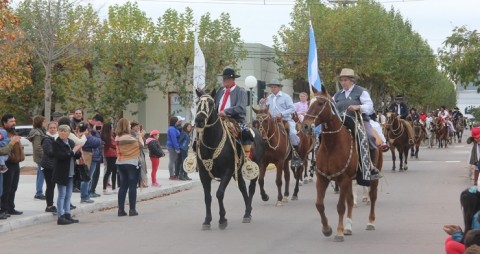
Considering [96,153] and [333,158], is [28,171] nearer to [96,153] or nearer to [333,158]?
[96,153]

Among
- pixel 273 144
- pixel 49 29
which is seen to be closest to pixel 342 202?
pixel 273 144

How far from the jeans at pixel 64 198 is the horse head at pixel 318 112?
203 inches

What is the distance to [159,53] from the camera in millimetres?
50438

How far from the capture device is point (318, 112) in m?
12.2

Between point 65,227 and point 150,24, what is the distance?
125 feet

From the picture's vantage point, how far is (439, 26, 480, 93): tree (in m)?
29.4

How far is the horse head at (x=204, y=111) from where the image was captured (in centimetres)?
1320

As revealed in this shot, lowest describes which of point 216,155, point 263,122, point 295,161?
point 295,161

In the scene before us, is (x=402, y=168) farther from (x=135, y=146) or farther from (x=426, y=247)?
(x=426, y=247)

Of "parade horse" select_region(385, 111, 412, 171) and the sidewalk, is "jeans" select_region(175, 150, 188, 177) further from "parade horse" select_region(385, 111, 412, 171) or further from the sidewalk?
"parade horse" select_region(385, 111, 412, 171)

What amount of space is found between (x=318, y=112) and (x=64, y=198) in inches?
215

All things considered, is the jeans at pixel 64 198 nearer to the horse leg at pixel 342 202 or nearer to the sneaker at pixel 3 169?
the sneaker at pixel 3 169

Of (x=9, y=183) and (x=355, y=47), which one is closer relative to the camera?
(x=9, y=183)

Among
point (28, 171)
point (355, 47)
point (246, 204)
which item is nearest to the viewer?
point (246, 204)
